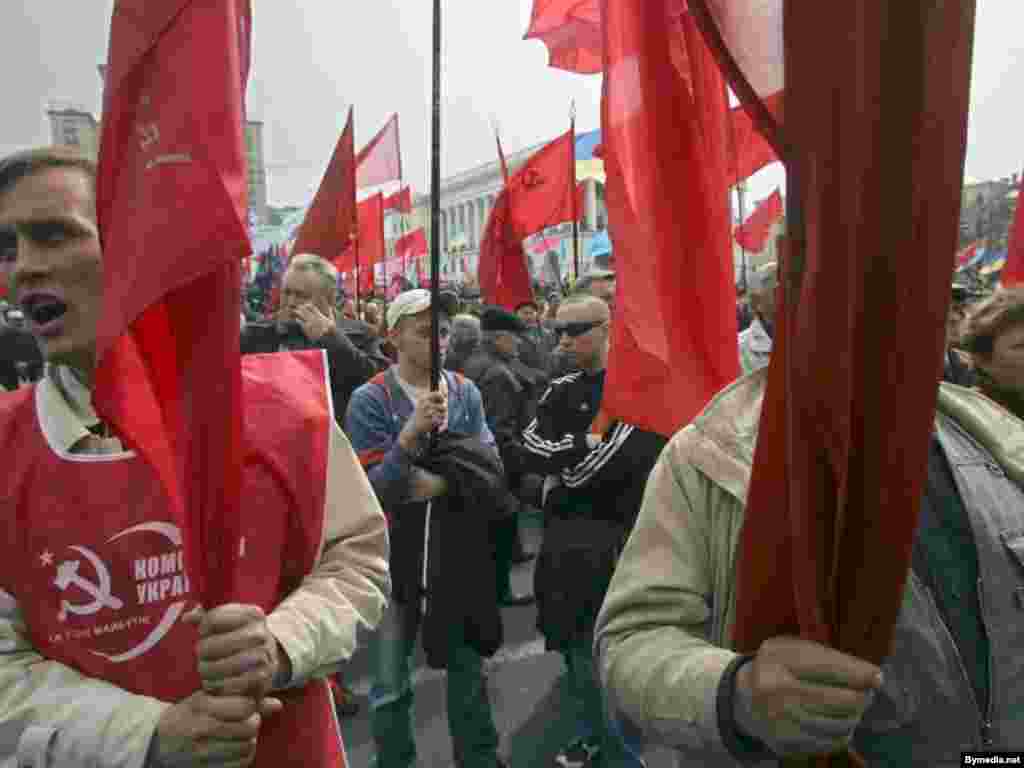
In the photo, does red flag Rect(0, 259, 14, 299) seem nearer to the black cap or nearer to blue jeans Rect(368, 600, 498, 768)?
blue jeans Rect(368, 600, 498, 768)

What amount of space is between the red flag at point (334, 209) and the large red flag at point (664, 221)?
10.5 ft

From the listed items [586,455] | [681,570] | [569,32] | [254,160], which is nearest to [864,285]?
[681,570]

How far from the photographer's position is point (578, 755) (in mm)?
3172

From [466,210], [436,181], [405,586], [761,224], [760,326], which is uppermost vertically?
[466,210]

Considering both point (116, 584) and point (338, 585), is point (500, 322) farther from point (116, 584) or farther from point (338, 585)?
point (116, 584)

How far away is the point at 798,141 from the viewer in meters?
0.76

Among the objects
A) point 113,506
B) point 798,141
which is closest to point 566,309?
point 113,506

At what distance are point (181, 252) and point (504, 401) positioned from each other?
395 centimetres

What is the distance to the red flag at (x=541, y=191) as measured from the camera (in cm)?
654

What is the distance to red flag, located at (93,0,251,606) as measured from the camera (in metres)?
0.93

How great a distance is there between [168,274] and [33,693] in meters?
0.67

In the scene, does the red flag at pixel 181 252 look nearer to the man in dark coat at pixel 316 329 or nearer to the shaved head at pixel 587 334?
the shaved head at pixel 587 334

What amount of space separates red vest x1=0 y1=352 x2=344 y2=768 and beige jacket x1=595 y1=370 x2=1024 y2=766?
570mm

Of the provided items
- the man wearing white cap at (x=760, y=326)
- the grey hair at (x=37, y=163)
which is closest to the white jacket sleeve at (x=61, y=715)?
the grey hair at (x=37, y=163)
